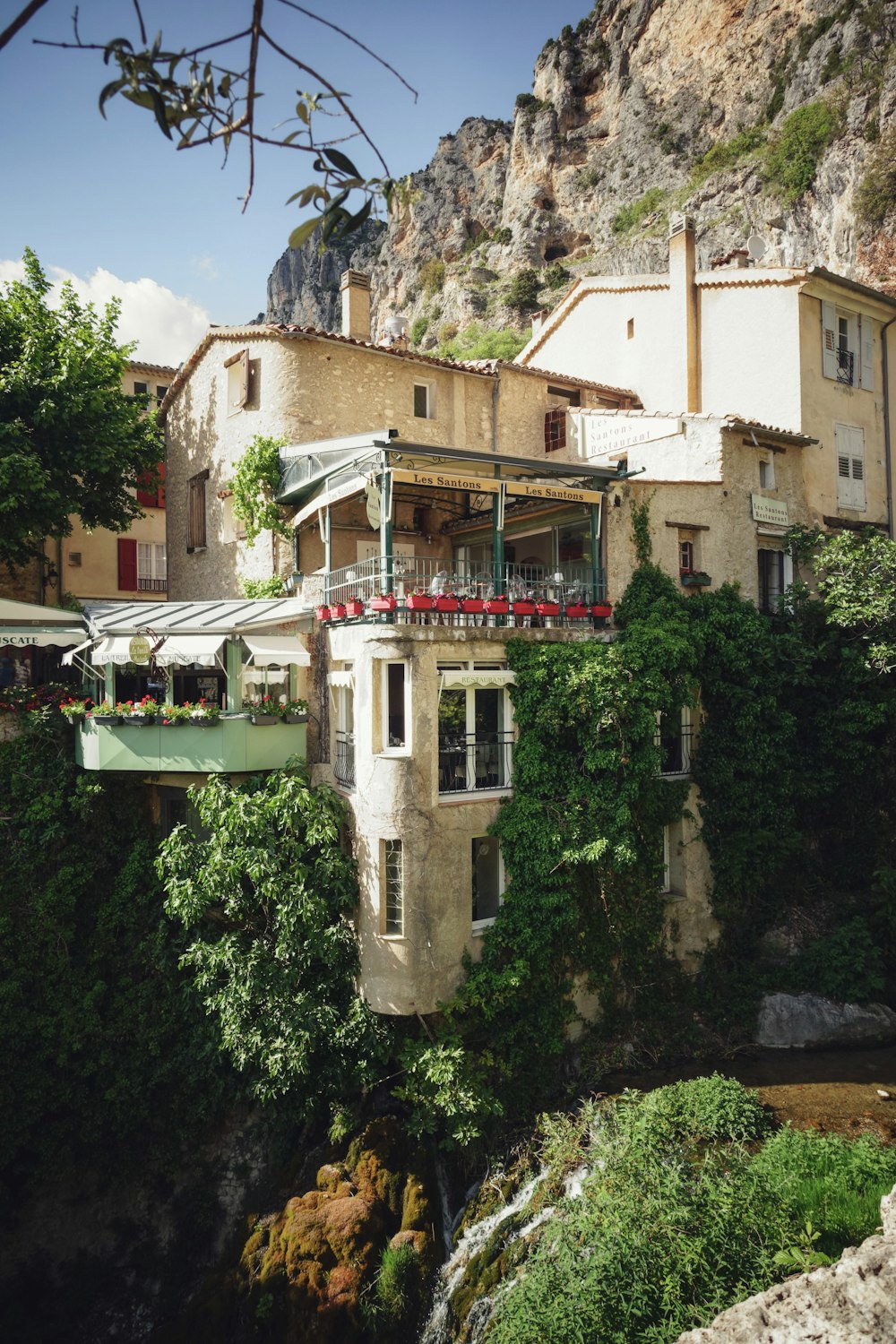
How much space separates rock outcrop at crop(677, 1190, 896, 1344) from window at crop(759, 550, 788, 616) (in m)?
14.5

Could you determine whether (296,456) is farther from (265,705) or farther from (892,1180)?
(892,1180)

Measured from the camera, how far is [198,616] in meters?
16.2

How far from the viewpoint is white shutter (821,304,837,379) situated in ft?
71.2

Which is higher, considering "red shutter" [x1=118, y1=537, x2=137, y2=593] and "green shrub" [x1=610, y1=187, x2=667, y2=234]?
"green shrub" [x1=610, y1=187, x2=667, y2=234]

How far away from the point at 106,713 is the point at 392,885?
660 centimetres

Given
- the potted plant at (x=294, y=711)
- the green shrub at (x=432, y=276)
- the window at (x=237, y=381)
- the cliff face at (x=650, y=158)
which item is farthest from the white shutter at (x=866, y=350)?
the green shrub at (x=432, y=276)

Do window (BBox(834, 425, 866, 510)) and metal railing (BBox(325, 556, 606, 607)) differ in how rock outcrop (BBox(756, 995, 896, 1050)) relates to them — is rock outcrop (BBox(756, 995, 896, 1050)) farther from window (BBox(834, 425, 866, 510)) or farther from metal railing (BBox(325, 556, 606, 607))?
window (BBox(834, 425, 866, 510))

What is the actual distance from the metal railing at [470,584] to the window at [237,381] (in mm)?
5928

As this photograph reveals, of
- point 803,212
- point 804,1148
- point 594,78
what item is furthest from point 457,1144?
point 594,78

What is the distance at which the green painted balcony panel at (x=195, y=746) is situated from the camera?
1452 cm

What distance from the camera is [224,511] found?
21281 millimetres

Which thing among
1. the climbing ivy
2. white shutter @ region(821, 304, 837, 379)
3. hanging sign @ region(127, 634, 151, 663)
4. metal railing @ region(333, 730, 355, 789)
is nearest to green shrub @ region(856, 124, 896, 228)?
white shutter @ region(821, 304, 837, 379)

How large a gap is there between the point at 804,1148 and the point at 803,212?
147ft

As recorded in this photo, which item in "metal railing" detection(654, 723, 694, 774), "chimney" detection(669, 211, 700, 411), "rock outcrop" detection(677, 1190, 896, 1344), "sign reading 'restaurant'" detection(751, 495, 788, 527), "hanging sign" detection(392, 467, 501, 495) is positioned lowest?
"rock outcrop" detection(677, 1190, 896, 1344)
